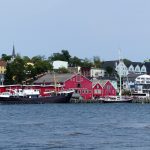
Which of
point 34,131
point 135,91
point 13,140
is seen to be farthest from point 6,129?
point 135,91

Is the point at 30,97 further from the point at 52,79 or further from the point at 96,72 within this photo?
the point at 96,72

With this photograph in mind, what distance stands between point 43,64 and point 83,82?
99.5ft

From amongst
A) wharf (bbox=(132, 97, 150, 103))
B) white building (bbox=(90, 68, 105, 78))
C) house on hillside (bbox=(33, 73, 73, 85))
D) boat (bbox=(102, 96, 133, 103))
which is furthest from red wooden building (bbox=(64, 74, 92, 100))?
white building (bbox=(90, 68, 105, 78))

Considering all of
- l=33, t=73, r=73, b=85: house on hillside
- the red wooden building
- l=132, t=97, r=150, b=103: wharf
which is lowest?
l=132, t=97, r=150, b=103: wharf

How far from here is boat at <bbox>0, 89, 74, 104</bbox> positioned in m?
136

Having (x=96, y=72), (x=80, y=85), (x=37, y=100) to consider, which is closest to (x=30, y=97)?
→ (x=37, y=100)

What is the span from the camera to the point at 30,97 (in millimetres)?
137875

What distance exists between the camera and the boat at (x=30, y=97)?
136500 millimetres

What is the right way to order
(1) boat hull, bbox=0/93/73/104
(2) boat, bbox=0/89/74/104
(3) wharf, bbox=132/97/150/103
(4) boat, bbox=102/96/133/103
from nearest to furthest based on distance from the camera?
1. (1) boat hull, bbox=0/93/73/104
2. (2) boat, bbox=0/89/74/104
3. (4) boat, bbox=102/96/133/103
4. (3) wharf, bbox=132/97/150/103

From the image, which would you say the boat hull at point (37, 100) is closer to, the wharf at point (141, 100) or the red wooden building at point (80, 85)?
the red wooden building at point (80, 85)

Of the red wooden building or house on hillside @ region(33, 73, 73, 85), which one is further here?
house on hillside @ region(33, 73, 73, 85)

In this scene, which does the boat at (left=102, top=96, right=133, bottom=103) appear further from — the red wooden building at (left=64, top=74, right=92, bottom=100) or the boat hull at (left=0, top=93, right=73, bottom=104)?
the boat hull at (left=0, top=93, right=73, bottom=104)

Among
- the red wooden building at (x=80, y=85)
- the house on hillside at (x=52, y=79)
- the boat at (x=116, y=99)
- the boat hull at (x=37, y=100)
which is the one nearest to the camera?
the boat hull at (x=37, y=100)

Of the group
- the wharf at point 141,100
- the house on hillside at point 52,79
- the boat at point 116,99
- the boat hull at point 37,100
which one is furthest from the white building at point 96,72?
the boat hull at point 37,100
